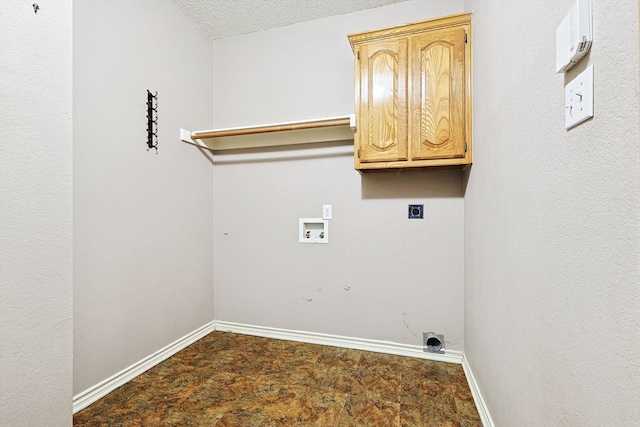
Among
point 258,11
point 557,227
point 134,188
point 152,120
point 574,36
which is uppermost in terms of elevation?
point 258,11

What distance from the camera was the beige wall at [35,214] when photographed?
110 centimetres

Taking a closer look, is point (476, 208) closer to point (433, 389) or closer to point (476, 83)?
point (476, 83)

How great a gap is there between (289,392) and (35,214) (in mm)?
1582

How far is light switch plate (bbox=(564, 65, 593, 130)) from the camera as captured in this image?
618 mm

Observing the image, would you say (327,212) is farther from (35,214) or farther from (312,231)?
(35,214)

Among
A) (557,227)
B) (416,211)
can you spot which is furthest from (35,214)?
(416,211)

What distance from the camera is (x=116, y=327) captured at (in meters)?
1.87

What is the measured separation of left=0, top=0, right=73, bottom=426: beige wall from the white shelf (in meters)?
1.16

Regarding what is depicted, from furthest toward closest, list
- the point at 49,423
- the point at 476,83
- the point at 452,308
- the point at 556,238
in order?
1. the point at 452,308
2. the point at 476,83
3. the point at 49,423
4. the point at 556,238

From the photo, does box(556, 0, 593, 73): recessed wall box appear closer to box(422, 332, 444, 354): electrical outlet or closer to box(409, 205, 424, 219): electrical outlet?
box(409, 205, 424, 219): electrical outlet

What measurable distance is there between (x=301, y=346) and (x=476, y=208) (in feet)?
5.64

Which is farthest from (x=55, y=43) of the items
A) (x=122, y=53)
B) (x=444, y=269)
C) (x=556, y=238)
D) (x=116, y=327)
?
(x=444, y=269)

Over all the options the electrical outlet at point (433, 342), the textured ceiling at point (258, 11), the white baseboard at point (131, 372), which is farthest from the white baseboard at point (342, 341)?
the textured ceiling at point (258, 11)

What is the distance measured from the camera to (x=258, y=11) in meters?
2.41
